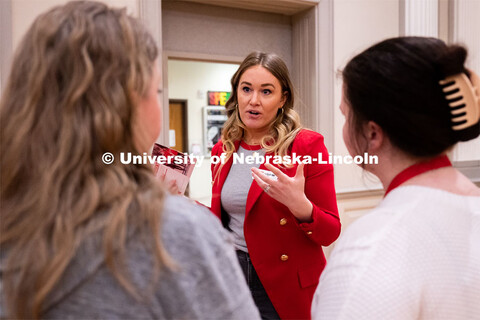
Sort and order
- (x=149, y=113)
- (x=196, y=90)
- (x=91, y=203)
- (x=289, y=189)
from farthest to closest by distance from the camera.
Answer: (x=196, y=90)
(x=289, y=189)
(x=149, y=113)
(x=91, y=203)

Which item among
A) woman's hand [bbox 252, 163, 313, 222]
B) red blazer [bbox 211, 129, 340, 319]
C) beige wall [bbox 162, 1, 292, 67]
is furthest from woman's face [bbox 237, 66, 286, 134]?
beige wall [bbox 162, 1, 292, 67]

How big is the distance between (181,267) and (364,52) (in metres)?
0.59

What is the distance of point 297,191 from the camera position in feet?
4.46

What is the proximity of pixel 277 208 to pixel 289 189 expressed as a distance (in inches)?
6.6

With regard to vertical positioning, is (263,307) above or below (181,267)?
below

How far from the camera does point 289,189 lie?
1355 millimetres

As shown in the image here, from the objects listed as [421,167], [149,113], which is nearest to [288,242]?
[421,167]

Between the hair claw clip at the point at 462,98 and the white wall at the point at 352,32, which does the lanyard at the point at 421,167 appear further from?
the white wall at the point at 352,32

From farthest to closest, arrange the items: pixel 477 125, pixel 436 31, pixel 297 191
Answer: pixel 436 31 → pixel 297 191 → pixel 477 125

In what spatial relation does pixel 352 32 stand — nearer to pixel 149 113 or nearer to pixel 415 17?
pixel 415 17

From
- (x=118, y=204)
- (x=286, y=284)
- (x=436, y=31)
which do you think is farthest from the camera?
(x=436, y=31)

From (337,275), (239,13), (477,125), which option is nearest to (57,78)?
(337,275)

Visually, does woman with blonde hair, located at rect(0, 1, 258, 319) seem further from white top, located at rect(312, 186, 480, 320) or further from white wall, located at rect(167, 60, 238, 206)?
white wall, located at rect(167, 60, 238, 206)

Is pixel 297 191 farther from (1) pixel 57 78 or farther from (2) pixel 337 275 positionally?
(1) pixel 57 78
